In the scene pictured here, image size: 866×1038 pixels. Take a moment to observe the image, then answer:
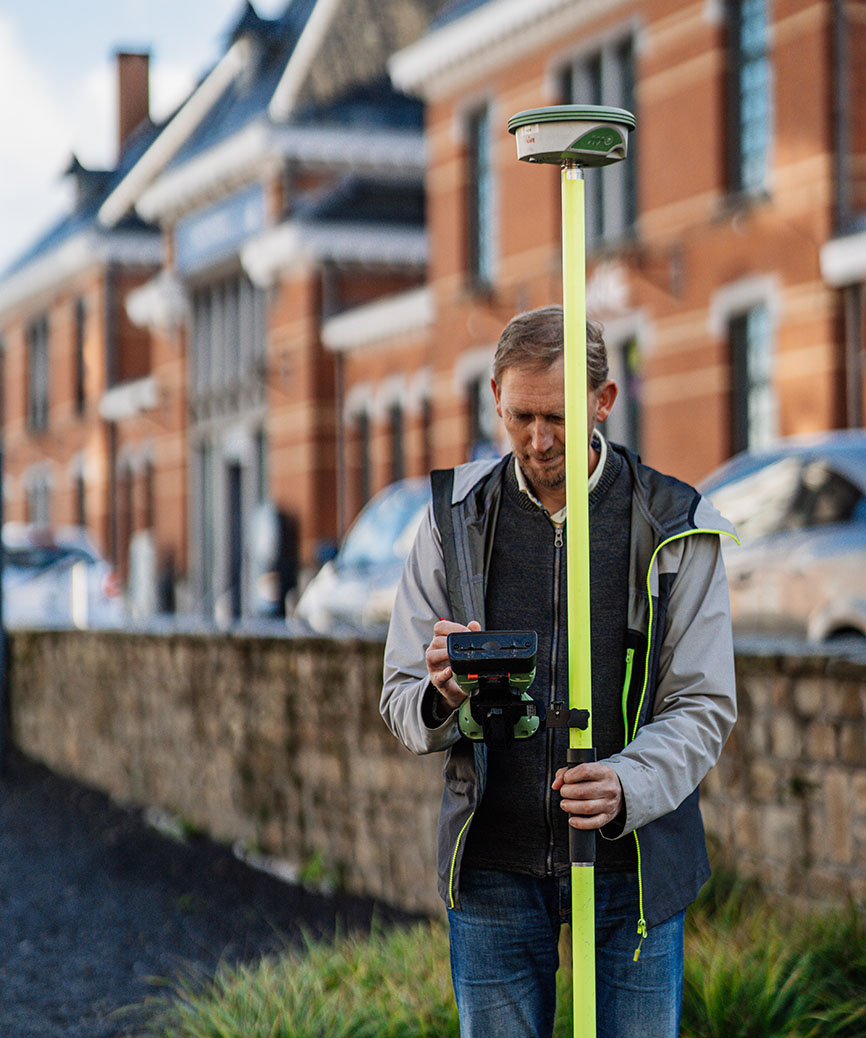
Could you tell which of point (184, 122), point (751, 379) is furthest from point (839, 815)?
point (184, 122)

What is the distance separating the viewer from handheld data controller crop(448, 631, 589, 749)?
2.85 metres

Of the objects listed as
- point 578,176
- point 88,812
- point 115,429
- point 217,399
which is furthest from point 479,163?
point 578,176

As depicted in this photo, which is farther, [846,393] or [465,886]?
[846,393]

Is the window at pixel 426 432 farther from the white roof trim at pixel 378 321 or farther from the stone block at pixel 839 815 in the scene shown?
the stone block at pixel 839 815

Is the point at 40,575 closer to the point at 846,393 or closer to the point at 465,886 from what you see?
the point at 846,393

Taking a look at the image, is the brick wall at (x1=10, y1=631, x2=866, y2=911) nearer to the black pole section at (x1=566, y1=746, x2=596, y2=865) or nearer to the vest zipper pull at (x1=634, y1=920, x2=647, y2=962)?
the vest zipper pull at (x1=634, y1=920, x2=647, y2=962)

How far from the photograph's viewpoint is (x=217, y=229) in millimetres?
31969

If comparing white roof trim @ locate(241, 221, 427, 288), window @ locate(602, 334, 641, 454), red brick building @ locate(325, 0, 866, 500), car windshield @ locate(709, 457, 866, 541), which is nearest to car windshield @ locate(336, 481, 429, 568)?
red brick building @ locate(325, 0, 866, 500)

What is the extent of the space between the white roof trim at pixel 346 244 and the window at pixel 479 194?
442cm

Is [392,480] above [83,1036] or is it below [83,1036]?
above

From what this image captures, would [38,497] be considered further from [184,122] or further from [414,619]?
[414,619]

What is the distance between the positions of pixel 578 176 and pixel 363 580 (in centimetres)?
1317

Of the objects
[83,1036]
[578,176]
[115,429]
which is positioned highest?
[115,429]

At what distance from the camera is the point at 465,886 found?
10.5 feet
